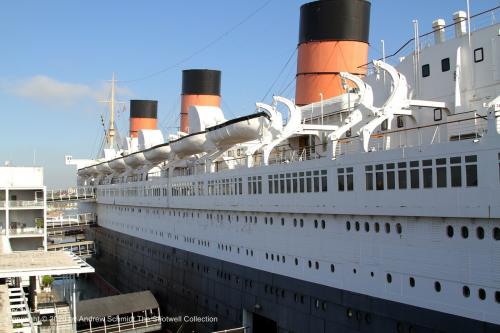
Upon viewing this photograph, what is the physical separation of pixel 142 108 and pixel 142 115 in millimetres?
648

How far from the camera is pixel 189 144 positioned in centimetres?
2705

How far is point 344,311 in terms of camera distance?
1486cm

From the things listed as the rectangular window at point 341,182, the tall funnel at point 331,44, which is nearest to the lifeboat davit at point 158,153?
the tall funnel at point 331,44

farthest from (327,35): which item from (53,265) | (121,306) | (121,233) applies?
(121,233)

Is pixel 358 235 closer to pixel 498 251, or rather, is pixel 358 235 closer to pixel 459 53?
pixel 498 251

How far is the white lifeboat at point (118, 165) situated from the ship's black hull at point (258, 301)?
6.64 m

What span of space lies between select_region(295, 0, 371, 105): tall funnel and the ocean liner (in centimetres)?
6

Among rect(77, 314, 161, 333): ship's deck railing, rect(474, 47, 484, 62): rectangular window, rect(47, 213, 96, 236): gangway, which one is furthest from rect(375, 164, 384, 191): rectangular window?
rect(47, 213, 96, 236): gangway

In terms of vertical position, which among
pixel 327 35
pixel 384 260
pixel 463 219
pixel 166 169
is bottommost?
pixel 384 260

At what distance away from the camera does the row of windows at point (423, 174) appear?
37.2 feet

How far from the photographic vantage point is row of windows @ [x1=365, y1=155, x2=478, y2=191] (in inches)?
447

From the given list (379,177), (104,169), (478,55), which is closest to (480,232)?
(379,177)

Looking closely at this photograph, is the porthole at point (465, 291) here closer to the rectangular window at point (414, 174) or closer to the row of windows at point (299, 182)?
the rectangular window at point (414, 174)

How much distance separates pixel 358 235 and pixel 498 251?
4.04m
